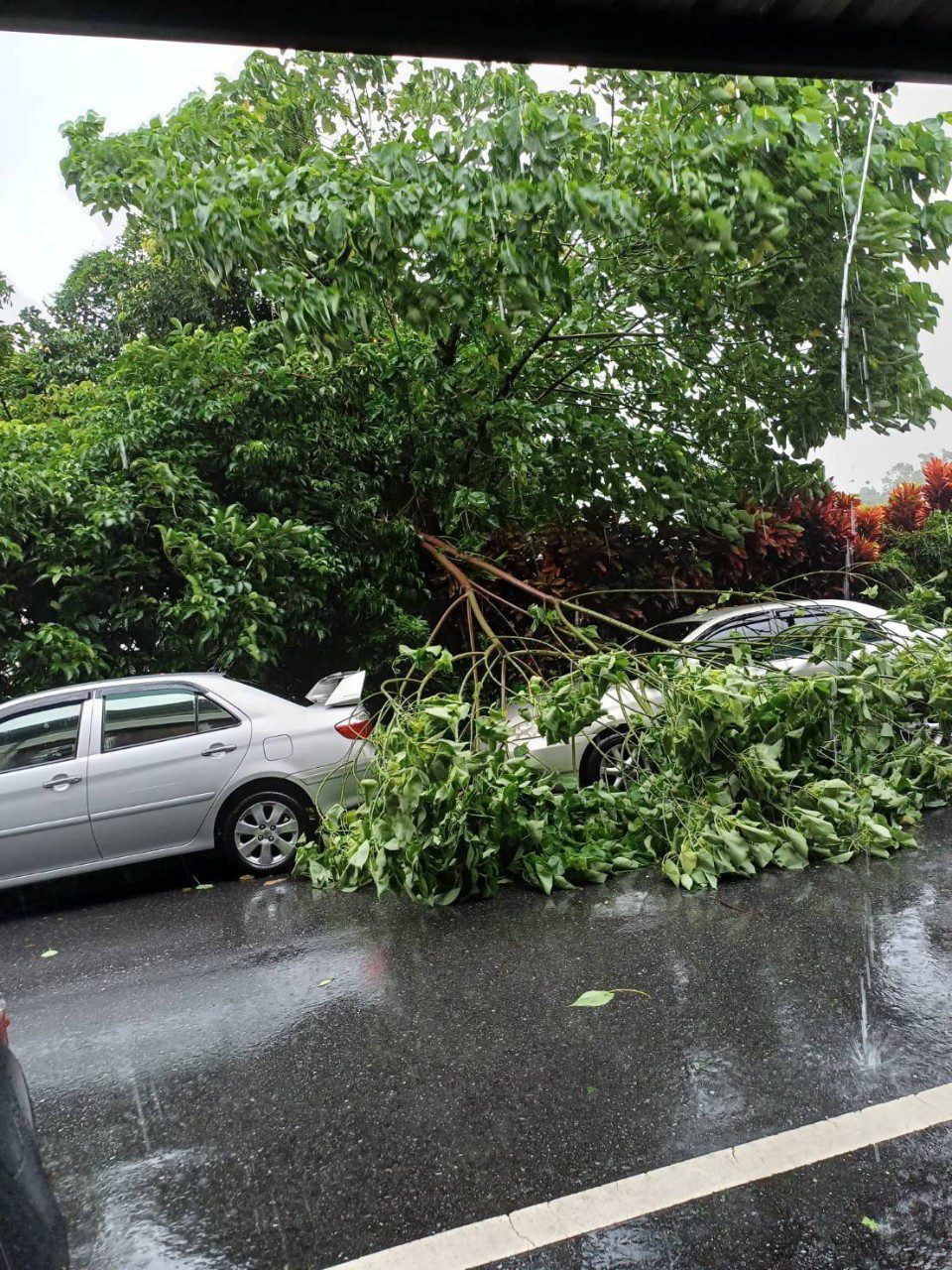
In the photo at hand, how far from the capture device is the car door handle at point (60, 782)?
16.2ft

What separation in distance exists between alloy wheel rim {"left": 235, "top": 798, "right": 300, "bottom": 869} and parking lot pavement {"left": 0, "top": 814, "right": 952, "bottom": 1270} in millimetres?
557

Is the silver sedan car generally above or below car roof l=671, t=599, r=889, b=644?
below

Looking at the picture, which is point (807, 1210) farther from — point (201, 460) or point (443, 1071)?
point (201, 460)

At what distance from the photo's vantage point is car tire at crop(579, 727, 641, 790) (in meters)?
5.38

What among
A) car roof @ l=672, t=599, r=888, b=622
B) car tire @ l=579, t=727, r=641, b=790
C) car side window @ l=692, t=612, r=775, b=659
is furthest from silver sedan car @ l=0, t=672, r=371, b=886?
car roof @ l=672, t=599, r=888, b=622

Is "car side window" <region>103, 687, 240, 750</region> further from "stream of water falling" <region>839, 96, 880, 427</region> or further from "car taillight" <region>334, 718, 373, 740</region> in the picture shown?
"stream of water falling" <region>839, 96, 880, 427</region>

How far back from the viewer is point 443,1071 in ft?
9.83

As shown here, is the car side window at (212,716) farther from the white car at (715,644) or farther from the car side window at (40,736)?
the white car at (715,644)

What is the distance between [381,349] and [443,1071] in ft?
15.4

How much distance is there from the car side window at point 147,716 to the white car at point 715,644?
185 centimetres

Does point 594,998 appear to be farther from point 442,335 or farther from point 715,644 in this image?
point 442,335

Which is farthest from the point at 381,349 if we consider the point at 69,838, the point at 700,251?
the point at 69,838

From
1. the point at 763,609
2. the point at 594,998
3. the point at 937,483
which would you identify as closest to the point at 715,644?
the point at 763,609

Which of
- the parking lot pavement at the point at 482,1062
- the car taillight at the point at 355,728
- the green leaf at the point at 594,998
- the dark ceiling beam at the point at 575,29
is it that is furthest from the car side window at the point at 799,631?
the dark ceiling beam at the point at 575,29
